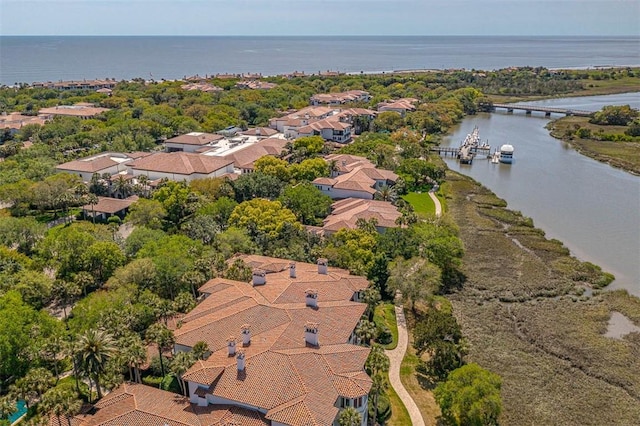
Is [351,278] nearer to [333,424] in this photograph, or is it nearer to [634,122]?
[333,424]

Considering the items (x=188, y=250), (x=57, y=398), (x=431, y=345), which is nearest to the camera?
(x=57, y=398)

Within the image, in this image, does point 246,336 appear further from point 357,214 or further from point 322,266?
point 357,214

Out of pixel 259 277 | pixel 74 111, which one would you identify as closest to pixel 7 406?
A: pixel 259 277

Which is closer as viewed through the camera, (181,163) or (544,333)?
(544,333)

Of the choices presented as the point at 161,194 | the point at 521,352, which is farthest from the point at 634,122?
the point at 161,194

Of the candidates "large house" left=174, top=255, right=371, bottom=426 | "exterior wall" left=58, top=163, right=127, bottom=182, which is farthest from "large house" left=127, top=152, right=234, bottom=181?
"large house" left=174, top=255, right=371, bottom=426
